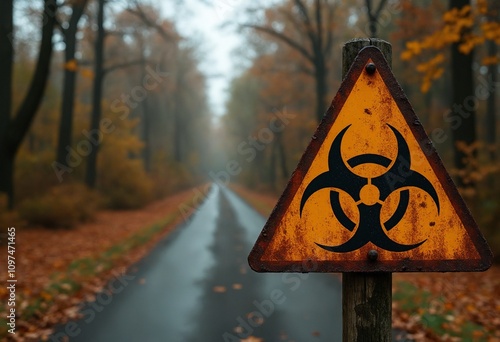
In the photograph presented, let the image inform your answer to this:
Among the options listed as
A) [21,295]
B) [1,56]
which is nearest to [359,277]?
[21,295]

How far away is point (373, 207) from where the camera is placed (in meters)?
1.57

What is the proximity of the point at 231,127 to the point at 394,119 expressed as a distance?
49.6 meters

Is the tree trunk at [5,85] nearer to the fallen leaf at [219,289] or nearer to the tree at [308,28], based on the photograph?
the fallen leaf at [219,289]

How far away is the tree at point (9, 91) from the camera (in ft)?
31.0

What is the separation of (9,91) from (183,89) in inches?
1186

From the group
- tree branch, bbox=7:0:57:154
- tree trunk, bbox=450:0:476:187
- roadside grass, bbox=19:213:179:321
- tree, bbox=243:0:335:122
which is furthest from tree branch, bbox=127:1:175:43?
tree trunk, bbox=450:0:476:187

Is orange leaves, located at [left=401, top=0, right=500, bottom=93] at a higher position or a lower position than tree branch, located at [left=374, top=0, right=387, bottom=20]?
lower

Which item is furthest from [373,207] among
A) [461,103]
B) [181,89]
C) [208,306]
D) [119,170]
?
[181,89]

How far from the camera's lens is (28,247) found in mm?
10305

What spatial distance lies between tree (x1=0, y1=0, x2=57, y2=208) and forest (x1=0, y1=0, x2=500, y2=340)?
31 millimetres

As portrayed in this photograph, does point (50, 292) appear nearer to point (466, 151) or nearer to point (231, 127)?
point (466, 151)

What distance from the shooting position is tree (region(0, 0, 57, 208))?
9445mm

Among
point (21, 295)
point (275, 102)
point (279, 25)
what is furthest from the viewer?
point (275, 102)

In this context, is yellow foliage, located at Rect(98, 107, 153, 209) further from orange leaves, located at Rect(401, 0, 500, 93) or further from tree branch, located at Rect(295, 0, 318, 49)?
orange leaves, located at Rect(401, 0, 500, 93)
